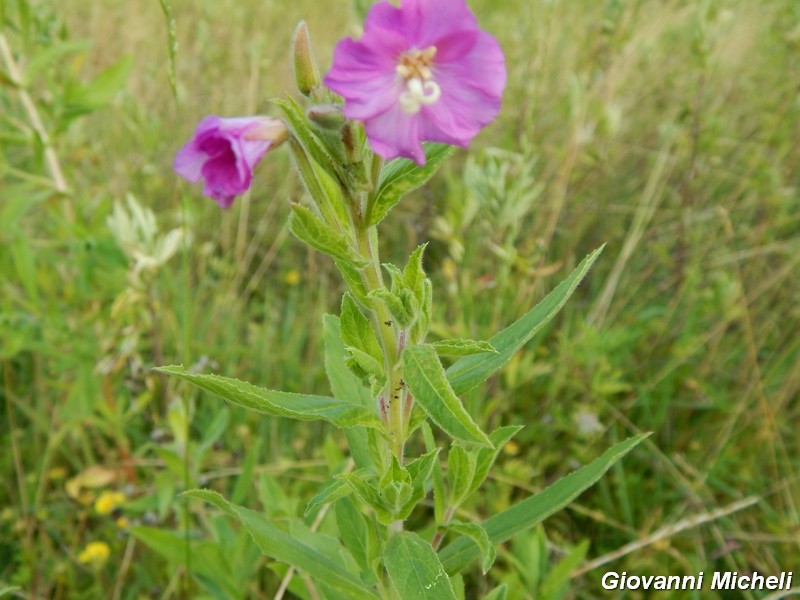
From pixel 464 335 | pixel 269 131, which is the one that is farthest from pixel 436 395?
pixel 464 335

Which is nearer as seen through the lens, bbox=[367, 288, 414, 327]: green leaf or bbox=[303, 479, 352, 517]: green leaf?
bbox=[367, 288, 414, 327]: green leaf

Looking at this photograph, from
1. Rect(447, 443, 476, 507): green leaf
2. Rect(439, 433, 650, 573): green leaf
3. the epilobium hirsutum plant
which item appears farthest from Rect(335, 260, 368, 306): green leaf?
Rect(439, 433, 650, 573): green leaf

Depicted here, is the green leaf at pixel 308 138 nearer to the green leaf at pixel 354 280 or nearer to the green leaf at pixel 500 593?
the green leaf at pixel 354 280

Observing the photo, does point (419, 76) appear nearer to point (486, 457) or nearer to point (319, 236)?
point (319, 236)

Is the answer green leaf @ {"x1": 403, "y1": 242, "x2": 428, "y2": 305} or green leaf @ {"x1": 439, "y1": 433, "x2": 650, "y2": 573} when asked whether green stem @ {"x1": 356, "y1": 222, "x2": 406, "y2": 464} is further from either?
green leaf @ {"x1": 439, "y1": 433, "x2": 650, "y2": 573}

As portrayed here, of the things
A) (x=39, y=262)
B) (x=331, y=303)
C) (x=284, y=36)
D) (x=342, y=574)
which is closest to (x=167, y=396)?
(x=39, y=262)

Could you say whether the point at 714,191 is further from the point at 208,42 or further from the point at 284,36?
the point at 284,36
